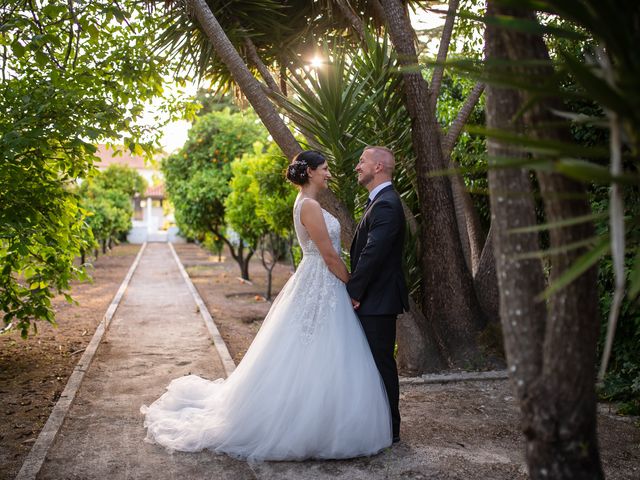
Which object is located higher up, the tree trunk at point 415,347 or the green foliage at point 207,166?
the green foliage at point 207,166

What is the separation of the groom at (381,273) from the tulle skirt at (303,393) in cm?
12

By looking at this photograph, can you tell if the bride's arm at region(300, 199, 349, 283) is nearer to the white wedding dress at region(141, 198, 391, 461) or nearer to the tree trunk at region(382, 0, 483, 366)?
the white wedding dress at region(141, 198, 391, 461)

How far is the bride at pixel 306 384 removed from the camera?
4023 millimetres

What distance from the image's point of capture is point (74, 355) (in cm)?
829

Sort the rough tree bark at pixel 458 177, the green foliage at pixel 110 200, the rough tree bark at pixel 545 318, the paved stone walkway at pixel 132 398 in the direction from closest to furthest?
1. the rough tree bark at pixel 545 318
2. the paved stone walkway at pixel 132 398
3. the rough tree bark at pixel 458 177
4. the green foliage at pixel 110 200

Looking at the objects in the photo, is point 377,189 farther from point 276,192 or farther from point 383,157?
point 276,192

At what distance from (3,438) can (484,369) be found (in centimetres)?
467

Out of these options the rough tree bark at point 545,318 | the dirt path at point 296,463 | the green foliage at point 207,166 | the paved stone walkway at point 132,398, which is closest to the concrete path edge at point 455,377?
the dirt path at point 296,463

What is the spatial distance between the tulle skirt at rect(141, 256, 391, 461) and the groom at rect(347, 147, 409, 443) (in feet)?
0.39

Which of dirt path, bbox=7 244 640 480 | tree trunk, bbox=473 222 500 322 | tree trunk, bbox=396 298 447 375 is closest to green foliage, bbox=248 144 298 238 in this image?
dirt path, bbox=7 244 640 480

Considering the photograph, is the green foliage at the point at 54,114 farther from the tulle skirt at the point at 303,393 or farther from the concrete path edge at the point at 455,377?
the concrete path edge at the point at 455,377

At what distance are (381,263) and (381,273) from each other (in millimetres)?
108

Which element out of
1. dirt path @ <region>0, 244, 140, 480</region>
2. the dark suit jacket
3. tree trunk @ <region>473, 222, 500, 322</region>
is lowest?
dirt path @ <region>0, 244, 140, 480</region>

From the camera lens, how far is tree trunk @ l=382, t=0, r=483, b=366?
669cm
